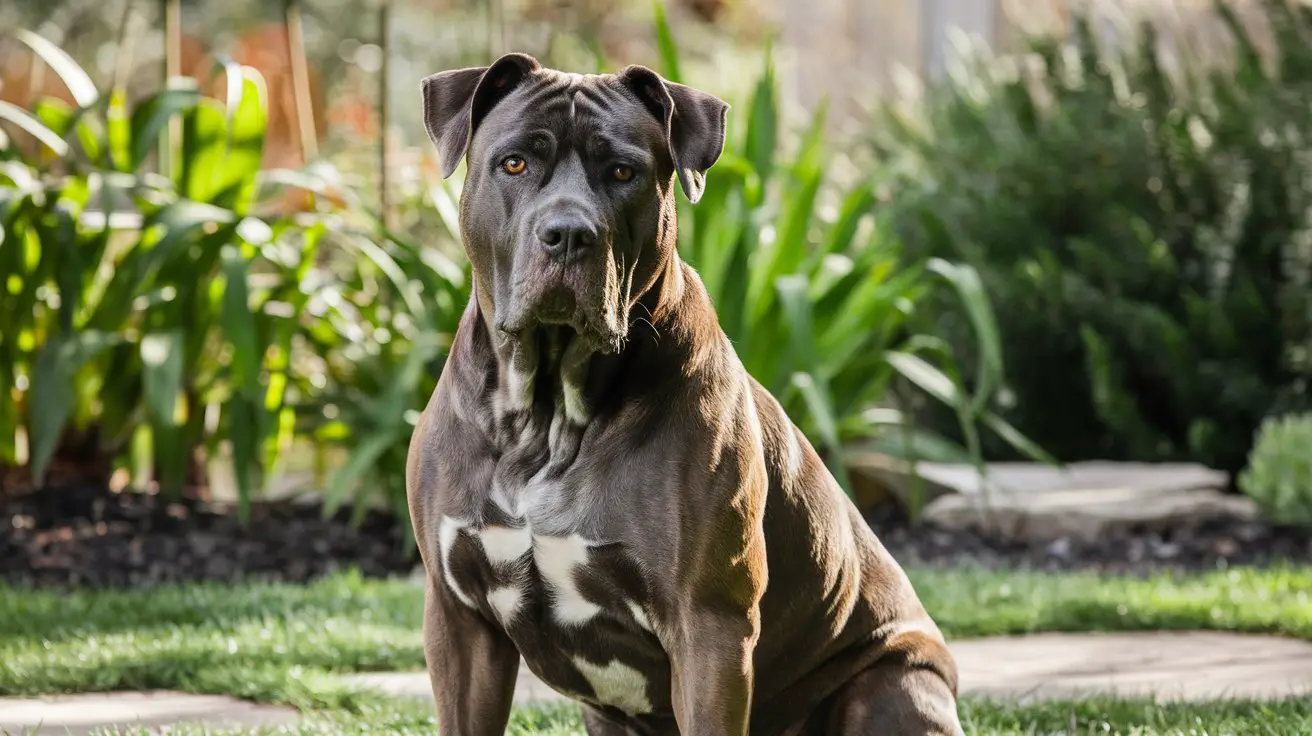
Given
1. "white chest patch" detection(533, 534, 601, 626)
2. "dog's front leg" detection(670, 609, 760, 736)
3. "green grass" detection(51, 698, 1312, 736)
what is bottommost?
"green grass" detection(51, 698, 1312, 736)

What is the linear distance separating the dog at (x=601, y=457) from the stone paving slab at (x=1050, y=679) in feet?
3.07

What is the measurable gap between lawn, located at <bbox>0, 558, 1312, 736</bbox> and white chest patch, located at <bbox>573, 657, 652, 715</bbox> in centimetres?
52

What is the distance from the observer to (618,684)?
2.73 metres

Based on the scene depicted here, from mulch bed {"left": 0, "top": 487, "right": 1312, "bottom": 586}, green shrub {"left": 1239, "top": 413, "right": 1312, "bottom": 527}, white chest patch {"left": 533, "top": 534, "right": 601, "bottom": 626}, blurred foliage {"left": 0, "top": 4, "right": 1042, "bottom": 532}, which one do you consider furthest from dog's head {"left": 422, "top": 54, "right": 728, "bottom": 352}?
green shrub {"left": 1239, "top": 413, "right": 1312, "bottom": 527}

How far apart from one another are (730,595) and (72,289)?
3537 mm

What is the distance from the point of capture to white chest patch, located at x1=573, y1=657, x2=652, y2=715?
2.68m

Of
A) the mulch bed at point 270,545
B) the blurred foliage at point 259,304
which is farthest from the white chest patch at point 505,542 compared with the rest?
the mulch bed at point 270,545

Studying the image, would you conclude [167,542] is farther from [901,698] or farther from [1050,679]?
[901,698]

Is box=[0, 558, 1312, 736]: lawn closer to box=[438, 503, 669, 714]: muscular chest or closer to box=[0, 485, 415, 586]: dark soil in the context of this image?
box=[0, 485, 415, 586]: dark soil

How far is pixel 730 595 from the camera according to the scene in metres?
2.52

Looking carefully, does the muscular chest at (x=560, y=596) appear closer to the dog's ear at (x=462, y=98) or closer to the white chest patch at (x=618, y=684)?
the white chest patch at (x=618, y=684)

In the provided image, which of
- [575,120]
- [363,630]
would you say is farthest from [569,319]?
[363,630]

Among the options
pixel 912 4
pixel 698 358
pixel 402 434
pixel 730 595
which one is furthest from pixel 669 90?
pixel 912 4

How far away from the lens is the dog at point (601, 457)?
2.49m
